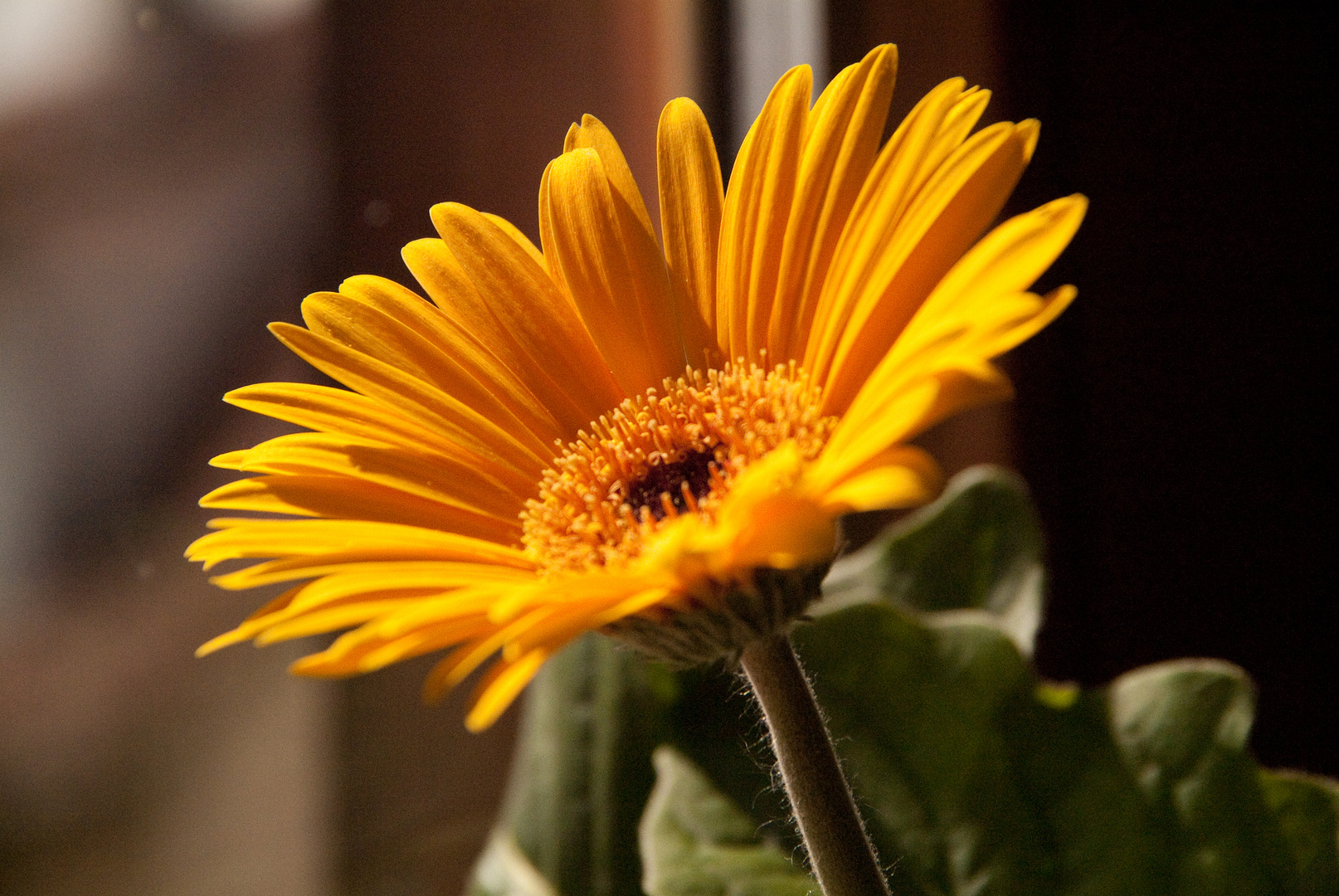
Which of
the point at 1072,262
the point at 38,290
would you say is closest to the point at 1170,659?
the point at 1072,262

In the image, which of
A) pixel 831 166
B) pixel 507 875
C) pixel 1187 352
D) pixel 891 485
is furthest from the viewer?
pixel 1187 352

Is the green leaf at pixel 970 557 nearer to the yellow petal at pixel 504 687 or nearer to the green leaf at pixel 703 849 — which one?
the green leaf at pixel 703 849

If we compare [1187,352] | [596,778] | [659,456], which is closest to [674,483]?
[659,456]

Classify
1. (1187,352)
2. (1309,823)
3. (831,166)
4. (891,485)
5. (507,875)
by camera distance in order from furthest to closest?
1. (1187,352)
2. (507,875)
3. (1309,823)
4. (831,166)
5. (891,485)

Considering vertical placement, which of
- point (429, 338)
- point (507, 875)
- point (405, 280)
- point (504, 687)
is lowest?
point (507, 875)

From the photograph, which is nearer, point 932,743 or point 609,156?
point 609,156

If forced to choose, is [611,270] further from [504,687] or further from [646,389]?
[504,687]

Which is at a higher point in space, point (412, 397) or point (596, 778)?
point (412, 397)
